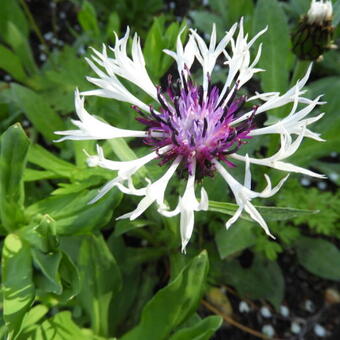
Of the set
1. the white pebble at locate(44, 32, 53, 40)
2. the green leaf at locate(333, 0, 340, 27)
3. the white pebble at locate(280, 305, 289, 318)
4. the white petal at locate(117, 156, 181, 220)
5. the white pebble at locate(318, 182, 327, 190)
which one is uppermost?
the green leaf at locate(333, 0, 340, 27)

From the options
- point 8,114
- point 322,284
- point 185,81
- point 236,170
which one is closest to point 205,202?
point 185,81

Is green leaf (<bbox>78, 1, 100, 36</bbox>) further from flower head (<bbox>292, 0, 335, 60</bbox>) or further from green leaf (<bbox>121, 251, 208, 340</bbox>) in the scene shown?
green leaf (<bbox>121, 251, 208, 340</bbox>)

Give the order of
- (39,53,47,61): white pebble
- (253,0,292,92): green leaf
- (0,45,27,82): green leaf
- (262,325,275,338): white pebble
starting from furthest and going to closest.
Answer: (39,53,47,61): white pebble, (0,45,27,82): green leaf, (262,325,275,338): white pebble, (253,0,292,92): green leaf

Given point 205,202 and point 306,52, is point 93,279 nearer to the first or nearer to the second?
point 205,202

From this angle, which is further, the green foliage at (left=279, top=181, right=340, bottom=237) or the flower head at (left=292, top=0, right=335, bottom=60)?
the green foliage at (left=279, top=181, right=340, bottom=237)

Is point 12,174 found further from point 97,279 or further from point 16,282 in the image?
point 97,279

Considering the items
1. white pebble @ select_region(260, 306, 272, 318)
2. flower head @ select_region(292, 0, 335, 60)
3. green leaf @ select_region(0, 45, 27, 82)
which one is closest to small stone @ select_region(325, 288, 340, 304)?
white pebble @ select_region(260, 306, 272, 318)

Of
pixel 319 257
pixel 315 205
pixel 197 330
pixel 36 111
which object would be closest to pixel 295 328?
pixel 319 257
